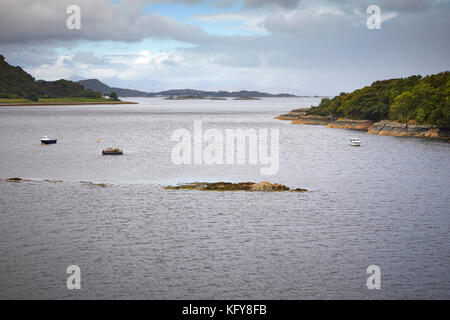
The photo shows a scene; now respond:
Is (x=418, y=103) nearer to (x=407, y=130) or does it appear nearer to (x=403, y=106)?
(x=403, y=106)

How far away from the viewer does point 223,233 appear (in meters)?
52.3

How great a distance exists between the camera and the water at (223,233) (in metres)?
38.6

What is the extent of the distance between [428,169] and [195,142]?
80678 mm

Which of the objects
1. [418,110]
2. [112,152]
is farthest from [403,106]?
[112,152]

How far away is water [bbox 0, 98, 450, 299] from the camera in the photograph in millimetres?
38625

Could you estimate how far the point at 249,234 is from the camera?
52.3 meters

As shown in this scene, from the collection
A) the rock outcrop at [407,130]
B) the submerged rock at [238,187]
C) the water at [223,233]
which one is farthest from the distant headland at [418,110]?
the submerged rock at [238,187]

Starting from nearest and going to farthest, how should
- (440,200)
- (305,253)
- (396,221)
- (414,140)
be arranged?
(305,253) → (396,221) → (440,200) → (414,140)

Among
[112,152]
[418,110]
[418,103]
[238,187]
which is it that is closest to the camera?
[238,187]

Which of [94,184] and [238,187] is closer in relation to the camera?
[238,187]

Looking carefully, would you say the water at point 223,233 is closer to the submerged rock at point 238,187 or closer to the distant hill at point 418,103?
the submerged rock at point 238,187
